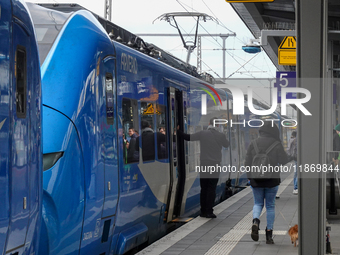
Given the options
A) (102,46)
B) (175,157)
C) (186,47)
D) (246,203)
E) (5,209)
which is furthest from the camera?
(186,47)

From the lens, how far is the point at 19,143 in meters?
3.78

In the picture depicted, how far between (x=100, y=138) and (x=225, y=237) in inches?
115

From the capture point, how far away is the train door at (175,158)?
876 cm

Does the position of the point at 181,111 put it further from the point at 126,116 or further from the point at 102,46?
the point at 102,46

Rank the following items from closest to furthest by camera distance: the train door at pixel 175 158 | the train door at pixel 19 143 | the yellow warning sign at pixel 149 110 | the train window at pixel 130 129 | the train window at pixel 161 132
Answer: the train door at pixel 19 143 → the train window at pixel 130 129 → the yellow warning sign at pixel 149 110 → the train window at pixel 161 132 → the train door at pixel 175 158

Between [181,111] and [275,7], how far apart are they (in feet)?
14.8

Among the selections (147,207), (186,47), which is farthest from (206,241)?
(186,47)

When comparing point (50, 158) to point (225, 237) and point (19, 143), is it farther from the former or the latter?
point (225, 237)

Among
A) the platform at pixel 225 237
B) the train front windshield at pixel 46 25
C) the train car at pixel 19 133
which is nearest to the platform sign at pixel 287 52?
the platform at pixel 225 237

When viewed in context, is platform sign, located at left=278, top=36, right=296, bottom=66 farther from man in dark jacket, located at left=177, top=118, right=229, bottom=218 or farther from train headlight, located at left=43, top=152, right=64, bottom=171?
train headlight, located at left=43, top=152, right=64, bottom=171

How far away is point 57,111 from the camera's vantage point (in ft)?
17.7

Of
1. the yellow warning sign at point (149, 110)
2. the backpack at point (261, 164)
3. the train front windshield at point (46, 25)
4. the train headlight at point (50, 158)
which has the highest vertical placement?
the train front windshield at point (46, 25)

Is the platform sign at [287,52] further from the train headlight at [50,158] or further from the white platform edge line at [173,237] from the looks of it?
the train headlight at [50,158]

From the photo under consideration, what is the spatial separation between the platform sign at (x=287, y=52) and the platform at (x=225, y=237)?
13.1ft
